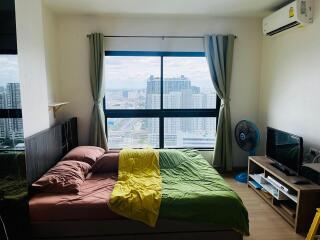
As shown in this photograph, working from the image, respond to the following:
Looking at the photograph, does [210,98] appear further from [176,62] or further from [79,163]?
[79,163]

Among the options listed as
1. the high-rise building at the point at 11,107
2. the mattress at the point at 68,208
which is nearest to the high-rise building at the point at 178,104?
the mattress at the point at 68,208

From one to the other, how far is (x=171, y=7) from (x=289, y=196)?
8.99 feet

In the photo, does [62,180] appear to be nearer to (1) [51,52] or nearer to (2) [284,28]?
(1) [51,52]

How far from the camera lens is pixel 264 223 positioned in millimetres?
2504

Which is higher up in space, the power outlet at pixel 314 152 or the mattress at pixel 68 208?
the power outlet at pixel 314 152

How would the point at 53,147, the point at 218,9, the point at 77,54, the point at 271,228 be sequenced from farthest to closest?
1. the point at 77,54
2. the point at 218,9
3. the point at 53,147
4. the point at 271,228

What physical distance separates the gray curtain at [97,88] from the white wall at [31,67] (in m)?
0.89

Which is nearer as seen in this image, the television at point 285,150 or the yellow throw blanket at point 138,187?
the yellow throw blanket at point 138,187

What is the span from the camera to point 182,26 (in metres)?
3.71

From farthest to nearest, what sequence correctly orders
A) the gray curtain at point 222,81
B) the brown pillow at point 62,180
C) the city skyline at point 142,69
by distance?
the city skyline at point 142,69 → the gray curtain at point 222,81 → the brown pillow at point 62,180

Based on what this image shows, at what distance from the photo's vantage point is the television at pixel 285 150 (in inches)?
99.5

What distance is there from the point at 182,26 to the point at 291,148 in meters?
2.37

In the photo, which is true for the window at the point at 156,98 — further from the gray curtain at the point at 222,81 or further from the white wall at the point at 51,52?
the white wall at the point at 51,52

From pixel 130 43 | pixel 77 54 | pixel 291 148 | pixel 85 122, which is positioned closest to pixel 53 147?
pixel 85 122
